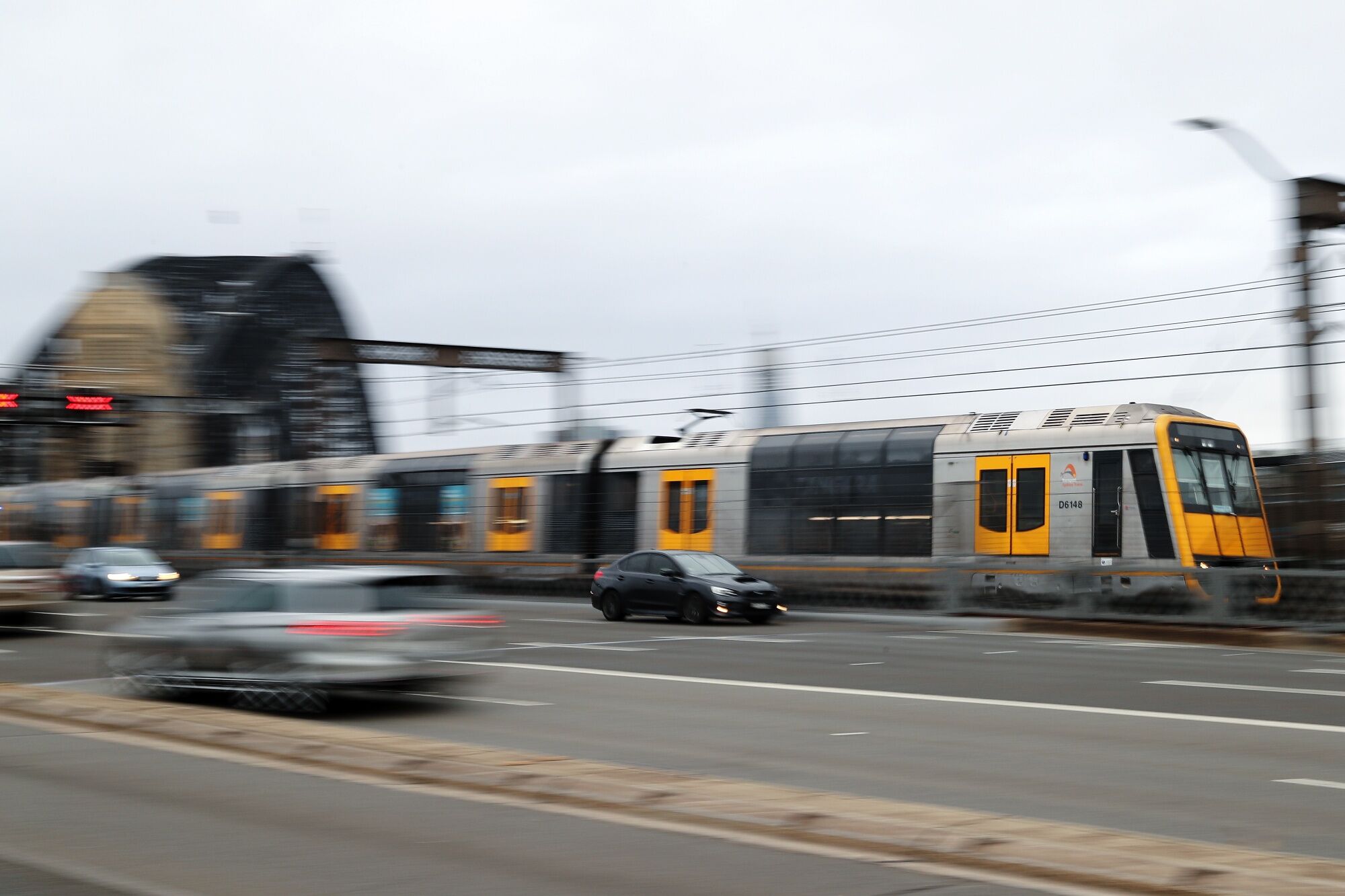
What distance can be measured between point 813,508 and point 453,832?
2283cm

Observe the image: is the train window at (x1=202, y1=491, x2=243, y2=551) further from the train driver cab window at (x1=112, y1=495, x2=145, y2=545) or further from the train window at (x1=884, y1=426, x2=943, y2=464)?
the train window at (x1=884, y1=426, x2=943, y2=464)

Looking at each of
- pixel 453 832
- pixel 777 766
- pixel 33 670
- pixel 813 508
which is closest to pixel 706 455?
pixel 813 508

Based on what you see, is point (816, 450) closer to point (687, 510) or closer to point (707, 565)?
point (687, 510)

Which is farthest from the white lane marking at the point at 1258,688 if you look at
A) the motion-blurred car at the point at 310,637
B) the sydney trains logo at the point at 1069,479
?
the sydney trains logo at the point at 1069,479

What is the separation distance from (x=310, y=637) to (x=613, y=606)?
15.3 m

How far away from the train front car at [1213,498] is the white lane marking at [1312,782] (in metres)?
14.8

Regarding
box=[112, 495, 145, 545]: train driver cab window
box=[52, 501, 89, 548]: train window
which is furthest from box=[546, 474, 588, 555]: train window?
box=[52, 501, 89, 548]: train window

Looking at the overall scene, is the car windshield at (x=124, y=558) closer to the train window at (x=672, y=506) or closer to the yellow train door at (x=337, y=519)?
the yellow train door at (x=337, y=519)

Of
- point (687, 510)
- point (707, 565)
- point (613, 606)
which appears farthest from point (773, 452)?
point (613, 606)

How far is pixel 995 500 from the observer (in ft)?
87.6

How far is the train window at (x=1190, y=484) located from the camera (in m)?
24.6

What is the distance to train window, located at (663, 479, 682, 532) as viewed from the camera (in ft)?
105

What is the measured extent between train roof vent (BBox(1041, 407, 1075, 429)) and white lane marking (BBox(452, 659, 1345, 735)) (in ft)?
40.8

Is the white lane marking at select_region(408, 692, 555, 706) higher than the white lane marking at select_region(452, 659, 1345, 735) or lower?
lower
